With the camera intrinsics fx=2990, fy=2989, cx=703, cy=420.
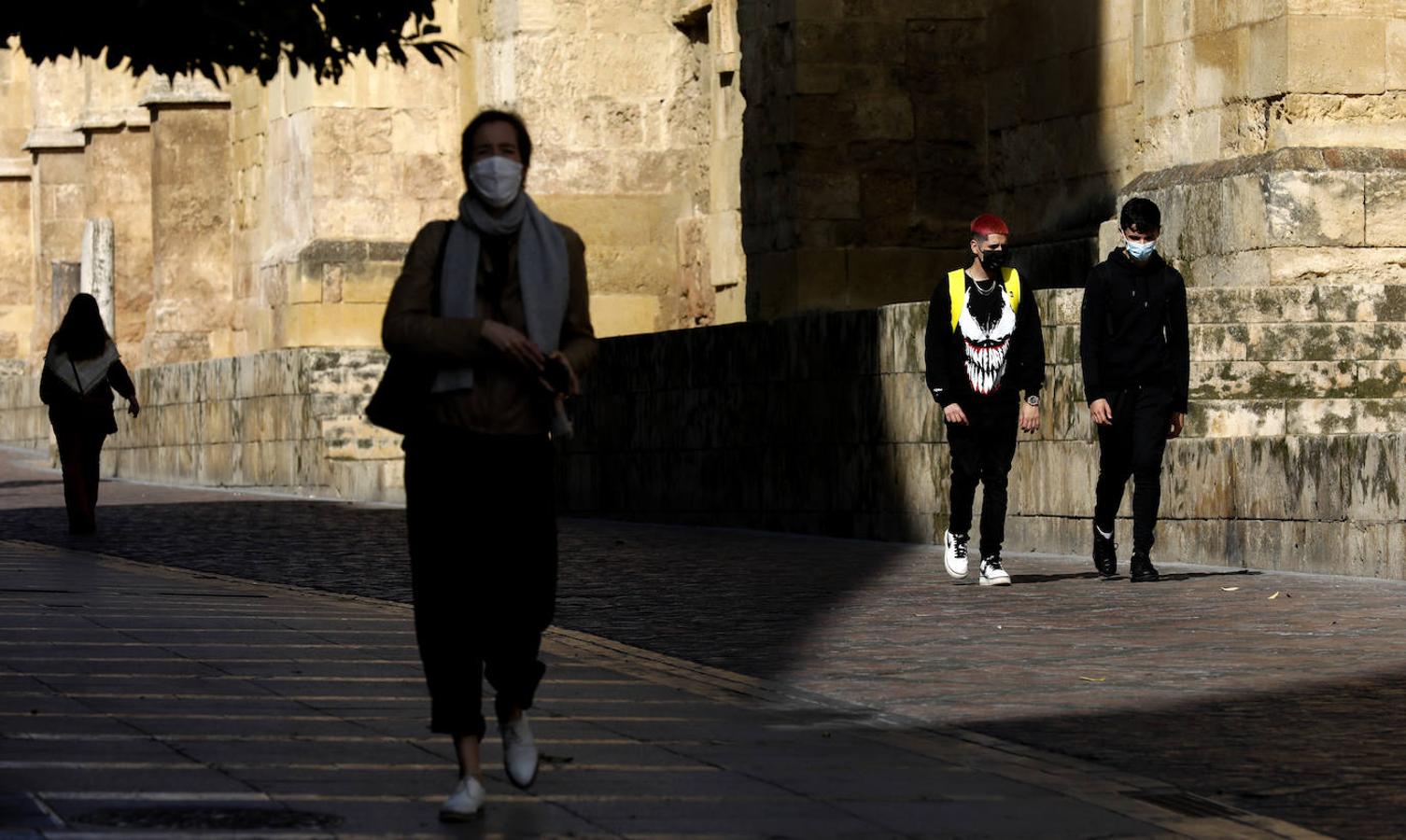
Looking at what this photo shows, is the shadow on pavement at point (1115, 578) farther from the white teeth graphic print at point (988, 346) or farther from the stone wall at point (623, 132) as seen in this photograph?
the stone wall at point (623, 132)

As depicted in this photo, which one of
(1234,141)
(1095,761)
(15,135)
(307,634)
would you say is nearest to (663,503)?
(1234,141)

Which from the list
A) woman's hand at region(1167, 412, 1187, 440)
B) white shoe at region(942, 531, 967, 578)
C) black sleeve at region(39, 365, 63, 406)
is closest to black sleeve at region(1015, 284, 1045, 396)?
woman's hand at region(1167, 412, 1187, 440)

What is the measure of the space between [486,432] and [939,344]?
21.8 feet

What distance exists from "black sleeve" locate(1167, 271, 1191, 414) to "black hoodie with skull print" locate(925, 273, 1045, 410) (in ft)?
1.92

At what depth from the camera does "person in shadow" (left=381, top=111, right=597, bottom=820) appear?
7.09 metres

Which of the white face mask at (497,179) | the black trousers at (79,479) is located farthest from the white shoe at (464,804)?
the black trousers at (79,479)

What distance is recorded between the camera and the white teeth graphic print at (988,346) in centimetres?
1345

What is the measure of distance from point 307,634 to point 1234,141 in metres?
7.13

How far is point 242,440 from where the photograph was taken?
28.2 meters

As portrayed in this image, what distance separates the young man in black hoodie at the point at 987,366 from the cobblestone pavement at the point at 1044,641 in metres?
0.47

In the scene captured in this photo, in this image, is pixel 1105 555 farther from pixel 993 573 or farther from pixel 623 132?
pixel 623 132

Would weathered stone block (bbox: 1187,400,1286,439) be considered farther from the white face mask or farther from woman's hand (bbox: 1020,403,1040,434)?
the white face mask

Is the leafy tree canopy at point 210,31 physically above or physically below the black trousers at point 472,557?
above

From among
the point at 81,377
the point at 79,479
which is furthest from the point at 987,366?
the point at 81,377
